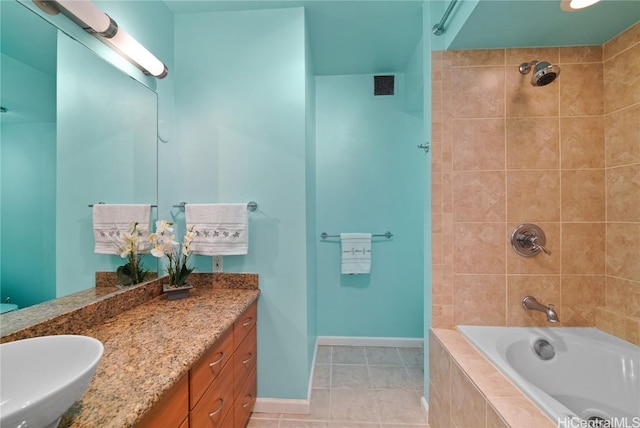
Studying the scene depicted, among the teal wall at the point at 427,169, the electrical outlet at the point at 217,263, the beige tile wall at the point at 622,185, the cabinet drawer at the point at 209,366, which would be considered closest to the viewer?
the cabinet drawer at the point at 209,366

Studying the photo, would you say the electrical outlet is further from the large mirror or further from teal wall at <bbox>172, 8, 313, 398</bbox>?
the large mirror

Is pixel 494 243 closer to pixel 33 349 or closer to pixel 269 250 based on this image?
pixel 269 250

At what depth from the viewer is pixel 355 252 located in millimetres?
2416

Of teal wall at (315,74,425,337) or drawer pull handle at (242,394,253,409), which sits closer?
drawer pull handle at (242,394,253,409)

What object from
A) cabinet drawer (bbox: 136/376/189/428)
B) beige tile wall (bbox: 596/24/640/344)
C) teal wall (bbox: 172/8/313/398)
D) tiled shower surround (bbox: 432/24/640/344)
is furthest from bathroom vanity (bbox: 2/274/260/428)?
beige tile wall (bbox: 596/24/640/344)

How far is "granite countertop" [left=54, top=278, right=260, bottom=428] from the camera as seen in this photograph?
2.09 ft

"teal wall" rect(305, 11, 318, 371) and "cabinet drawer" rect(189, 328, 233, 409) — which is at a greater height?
"teal wall" rect(305, 11, 318, 371)

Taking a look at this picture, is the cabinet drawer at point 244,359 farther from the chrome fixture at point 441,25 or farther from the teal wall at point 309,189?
the chrome fixture at point 441,25

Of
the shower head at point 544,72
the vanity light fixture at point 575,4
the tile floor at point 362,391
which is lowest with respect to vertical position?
the tile floor at point 362,391

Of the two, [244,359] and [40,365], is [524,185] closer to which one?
[244,359]

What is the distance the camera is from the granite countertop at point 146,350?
0.64 metres

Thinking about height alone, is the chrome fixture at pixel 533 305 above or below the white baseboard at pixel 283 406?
above

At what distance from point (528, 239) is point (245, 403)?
189cm

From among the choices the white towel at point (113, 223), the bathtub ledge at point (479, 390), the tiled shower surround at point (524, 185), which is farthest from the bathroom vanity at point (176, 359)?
the tiled shower surround at point (524, 185)
